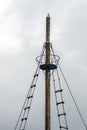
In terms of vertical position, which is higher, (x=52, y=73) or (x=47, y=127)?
(x=52, y=73)

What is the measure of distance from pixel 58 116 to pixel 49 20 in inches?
582

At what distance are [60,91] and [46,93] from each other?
2.82 metres

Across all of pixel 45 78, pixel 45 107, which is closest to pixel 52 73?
pixel 45 78

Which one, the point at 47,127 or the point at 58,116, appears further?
the point at 58,116

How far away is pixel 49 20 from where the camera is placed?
6594 centimetres

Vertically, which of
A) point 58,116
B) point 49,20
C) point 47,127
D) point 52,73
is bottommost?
point 47,127

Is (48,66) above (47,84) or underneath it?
above

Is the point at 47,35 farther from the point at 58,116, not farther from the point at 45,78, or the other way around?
the point at 58,116

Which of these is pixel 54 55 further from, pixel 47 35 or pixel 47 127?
pixel 47 127

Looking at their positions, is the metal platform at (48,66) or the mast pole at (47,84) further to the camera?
the metal platform at (48,66)

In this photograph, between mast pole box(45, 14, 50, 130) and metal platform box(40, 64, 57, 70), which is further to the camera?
metal platform box(40, 64, 57, 70)

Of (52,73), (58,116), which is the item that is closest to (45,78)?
(52,73)

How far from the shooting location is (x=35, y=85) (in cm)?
6675

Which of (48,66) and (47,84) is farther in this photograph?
(48,66)
